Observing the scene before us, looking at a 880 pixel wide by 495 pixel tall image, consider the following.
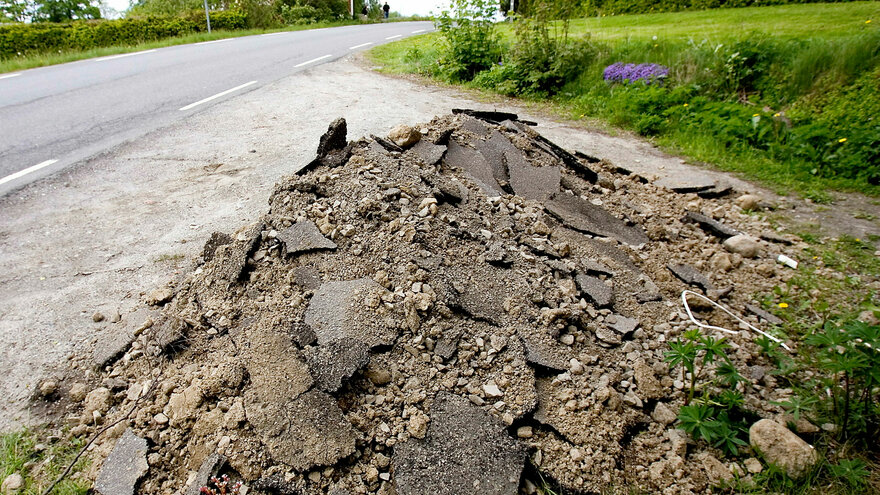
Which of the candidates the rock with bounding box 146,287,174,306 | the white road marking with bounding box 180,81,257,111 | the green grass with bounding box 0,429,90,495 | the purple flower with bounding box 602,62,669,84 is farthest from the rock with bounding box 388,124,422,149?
the purple flower with bounding box 602,62,669,84

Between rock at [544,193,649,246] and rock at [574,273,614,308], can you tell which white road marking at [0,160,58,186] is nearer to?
rock at [544,193,649,246]

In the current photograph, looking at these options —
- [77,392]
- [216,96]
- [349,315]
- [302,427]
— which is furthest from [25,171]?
[302,427]

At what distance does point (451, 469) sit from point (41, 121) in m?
8.54

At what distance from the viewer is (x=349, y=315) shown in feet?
9.02

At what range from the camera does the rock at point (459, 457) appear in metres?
2.18

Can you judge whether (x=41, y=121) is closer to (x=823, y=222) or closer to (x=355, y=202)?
(x=355, y=202)

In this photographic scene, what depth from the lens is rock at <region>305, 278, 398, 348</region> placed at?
2.66 metres

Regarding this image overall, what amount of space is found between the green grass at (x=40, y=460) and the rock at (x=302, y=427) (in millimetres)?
816

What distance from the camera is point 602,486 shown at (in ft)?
7.43

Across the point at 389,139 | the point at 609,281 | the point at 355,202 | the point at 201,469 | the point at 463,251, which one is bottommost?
the point at 201,469

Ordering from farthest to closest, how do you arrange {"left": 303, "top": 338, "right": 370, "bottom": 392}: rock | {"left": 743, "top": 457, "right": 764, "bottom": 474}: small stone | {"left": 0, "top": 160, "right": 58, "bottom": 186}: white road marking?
{"left": 0, "top": 160, "right": 58, "bottom": 186}: white road marking, {"left": 303, "top": 338, "right": 370, "bottom": 392}: rock, {"left": 743, "top": 457, "right": 764, "bottom": 474}: small stone

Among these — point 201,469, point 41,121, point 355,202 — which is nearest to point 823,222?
point 355,202

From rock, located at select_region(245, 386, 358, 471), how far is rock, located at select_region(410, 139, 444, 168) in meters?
2.37

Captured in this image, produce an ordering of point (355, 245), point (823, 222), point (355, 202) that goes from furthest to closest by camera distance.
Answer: point (823, 222) → point (355, 202) → point (355, 245)
